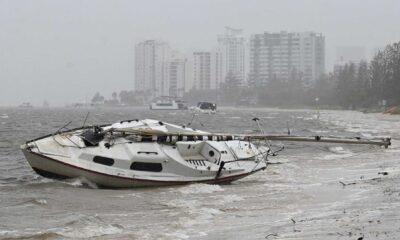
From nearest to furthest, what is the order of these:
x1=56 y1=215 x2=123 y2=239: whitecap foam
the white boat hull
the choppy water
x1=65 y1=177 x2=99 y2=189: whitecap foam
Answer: the choppy water → x1=56 y1=215 x2=123 y2=239: whitecap foam → the white boat hull → x1=65 y1=177 x2=99 y2=189: whitecap foam

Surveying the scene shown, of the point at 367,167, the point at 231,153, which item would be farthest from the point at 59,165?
the point at 367,167

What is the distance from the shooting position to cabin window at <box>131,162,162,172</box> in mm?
22859

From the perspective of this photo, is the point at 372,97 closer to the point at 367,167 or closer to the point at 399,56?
the point at 399,56

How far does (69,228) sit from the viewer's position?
50.4 feet

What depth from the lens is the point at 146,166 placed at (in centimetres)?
2308

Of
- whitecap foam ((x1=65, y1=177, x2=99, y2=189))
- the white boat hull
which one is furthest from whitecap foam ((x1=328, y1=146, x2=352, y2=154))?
whitecap foam ((x1=65, y1=177, x2=99, y2=189))

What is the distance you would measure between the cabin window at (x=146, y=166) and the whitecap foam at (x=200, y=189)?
1264 mm

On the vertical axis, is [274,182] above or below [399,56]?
below

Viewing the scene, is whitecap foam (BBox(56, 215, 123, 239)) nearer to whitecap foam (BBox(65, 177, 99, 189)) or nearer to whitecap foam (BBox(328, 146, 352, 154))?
whitecap foam (BBox(65, 177, 99, 189))

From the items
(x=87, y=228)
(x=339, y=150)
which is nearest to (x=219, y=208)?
(x=87, y=228)

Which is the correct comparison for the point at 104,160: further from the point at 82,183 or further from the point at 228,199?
the point at 228,199

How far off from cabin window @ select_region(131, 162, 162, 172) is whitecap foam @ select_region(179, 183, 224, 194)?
4.15ft

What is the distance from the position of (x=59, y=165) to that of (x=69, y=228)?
7.41m

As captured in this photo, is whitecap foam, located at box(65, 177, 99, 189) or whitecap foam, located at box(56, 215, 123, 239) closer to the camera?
whitecap foam, located at box(56, 215, 123, 239)
